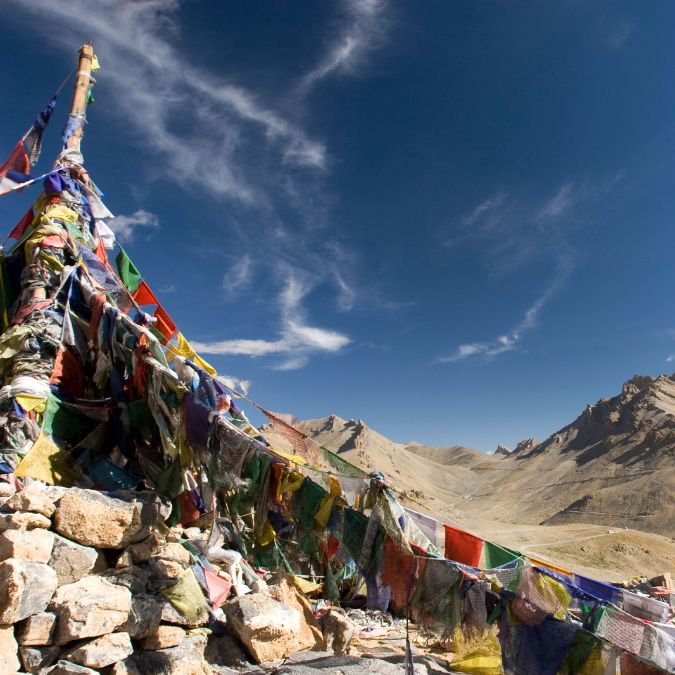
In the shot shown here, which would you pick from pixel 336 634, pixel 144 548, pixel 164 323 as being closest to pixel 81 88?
pixel 164 323

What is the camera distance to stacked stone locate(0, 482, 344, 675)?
4.37 m

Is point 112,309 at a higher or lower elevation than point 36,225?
lower

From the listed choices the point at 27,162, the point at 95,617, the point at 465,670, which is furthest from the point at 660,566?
the point at 27,162

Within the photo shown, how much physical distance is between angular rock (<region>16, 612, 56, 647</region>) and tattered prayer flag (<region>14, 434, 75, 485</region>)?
2.52m

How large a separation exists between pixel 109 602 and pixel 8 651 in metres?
0.84

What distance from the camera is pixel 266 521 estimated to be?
6.40 metres

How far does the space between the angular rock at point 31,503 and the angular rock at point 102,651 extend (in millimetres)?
1508

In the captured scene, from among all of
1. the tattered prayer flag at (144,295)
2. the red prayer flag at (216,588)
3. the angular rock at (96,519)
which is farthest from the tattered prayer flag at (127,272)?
the red prayer flag at (216,588)

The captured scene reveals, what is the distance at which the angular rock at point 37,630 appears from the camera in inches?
170

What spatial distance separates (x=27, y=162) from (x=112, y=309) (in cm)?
666

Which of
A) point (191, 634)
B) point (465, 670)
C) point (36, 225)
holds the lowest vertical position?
point (465, 670)

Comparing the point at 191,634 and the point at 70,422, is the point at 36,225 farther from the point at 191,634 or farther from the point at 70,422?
the point at 191,634

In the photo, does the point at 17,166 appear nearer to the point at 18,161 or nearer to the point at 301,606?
the point at 18,161

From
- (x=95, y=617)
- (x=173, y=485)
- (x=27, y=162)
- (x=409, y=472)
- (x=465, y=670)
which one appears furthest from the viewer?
(x=409, y=472)
